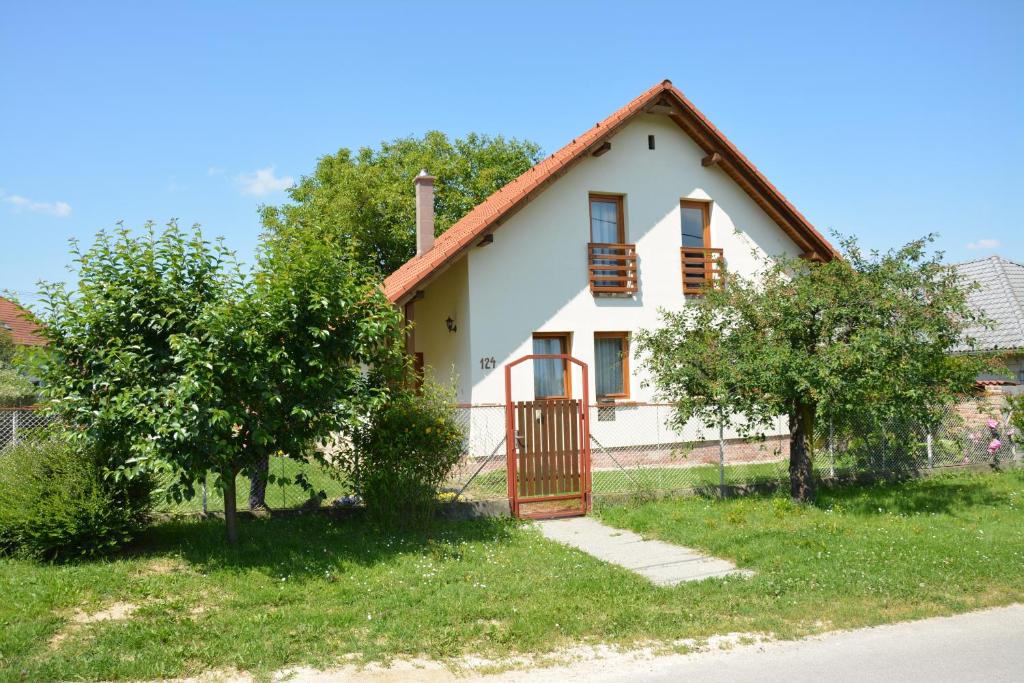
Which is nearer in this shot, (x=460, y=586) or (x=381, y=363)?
(x=460, y=586)

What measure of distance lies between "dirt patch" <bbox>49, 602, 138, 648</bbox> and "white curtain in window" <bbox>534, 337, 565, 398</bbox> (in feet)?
32.2

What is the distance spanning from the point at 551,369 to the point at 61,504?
9837mm

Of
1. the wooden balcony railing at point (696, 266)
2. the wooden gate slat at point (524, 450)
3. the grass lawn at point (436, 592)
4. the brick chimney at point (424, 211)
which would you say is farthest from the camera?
the brick chimney at point (424, 211)

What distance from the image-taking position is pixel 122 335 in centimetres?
816

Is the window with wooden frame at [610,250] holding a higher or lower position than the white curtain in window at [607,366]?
higher

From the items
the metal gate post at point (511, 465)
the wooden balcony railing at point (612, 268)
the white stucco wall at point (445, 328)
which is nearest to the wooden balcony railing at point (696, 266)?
the wooden balcony railing at point (612, 268)

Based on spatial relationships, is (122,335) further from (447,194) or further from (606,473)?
(447,194)

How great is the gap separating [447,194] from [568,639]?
992 inches

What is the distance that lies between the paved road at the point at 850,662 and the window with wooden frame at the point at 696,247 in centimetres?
1127

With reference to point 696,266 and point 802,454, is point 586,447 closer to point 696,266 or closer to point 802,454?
point 802,454

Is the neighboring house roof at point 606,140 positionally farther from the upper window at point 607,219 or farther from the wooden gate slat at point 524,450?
the wooden gate slat at point 524,450

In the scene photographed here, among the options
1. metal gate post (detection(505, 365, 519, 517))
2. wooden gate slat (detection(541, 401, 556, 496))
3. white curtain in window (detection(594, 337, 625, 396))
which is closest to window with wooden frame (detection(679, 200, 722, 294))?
white curtain in window (detection(594, 337, 625, 396))

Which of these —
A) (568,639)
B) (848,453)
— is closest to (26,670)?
(568,639)

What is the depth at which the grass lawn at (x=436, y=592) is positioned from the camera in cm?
598
